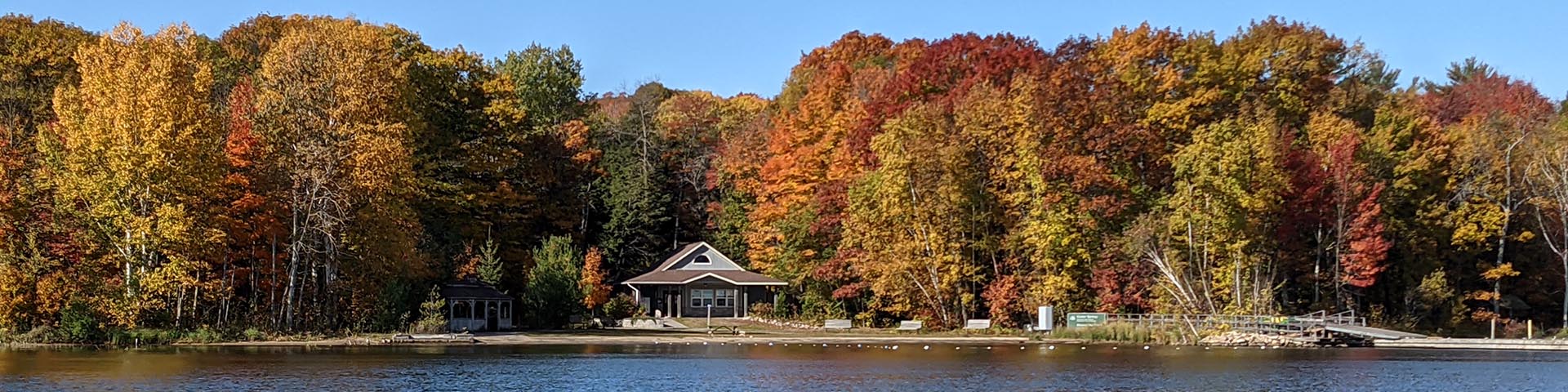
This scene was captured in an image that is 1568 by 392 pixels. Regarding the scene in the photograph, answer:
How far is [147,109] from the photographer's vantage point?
169ft

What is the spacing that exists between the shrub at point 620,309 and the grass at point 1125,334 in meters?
24.1

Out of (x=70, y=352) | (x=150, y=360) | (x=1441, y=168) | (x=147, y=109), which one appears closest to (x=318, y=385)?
(x=150, y=360)

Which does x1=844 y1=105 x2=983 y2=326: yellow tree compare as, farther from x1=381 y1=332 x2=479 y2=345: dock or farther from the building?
x1=381 y1=332 x2=479 y2=345: dock

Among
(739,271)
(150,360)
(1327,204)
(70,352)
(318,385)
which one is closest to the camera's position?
(318,385)

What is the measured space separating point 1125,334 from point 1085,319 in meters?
2.94

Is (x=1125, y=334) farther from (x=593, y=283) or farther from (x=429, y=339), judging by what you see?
(x=593, y=283)

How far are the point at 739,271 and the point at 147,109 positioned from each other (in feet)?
112

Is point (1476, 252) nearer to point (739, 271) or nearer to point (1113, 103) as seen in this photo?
point (1113, 103)

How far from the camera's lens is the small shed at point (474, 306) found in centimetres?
6212

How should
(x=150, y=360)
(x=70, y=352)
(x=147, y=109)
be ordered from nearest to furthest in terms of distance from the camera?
(x=150, y=360)
(x=70, y=352)
(x=147, y=109)

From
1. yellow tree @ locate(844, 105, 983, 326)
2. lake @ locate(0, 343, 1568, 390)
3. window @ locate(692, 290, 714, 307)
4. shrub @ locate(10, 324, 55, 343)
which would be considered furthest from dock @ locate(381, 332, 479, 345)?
window @ locate(692, 290, 714, 307)

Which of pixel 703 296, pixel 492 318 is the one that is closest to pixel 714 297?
pixel 703 296

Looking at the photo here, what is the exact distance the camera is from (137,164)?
5091cm

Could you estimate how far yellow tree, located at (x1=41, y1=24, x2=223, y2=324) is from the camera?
50719 mm
